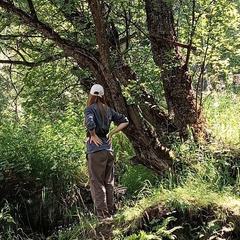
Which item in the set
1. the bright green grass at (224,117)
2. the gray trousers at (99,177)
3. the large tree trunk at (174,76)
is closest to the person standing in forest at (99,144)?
the gray trousers at (99,177)

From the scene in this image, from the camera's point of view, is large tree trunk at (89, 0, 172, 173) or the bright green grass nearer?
large tree trunk at (89, 0, 172, 173)

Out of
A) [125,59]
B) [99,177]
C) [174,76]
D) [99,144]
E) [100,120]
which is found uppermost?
[125,59]

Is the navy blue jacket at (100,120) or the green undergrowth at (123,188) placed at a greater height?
the navy blue jacket at (100,120)

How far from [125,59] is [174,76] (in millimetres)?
728

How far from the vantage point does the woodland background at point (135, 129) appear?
4379 millimetres

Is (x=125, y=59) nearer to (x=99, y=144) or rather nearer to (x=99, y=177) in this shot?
(x=99, y=144)

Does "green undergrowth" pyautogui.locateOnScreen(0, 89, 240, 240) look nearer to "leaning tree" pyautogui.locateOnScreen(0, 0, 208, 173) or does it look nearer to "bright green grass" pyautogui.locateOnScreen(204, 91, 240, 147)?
"bright green grass" pyautogui.locateOnScreen(204, 91, 240, 147)

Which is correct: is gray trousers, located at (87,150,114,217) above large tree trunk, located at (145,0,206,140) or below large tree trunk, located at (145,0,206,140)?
below

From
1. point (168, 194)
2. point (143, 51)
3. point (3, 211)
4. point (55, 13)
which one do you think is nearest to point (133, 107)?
point (143, 51)

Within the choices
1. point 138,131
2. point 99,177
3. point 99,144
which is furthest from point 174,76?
point 99,177

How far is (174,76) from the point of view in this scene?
17.9 feet

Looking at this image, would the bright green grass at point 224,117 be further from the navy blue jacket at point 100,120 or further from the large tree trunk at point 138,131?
the navy blue jacket at point 100,120

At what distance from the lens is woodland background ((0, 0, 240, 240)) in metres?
4.38

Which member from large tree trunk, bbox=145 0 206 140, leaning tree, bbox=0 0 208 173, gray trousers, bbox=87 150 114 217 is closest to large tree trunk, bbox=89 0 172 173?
leaning tree, bbox=0 0 208 173
